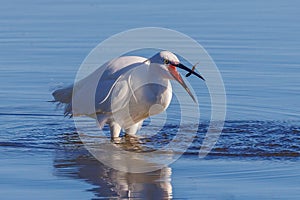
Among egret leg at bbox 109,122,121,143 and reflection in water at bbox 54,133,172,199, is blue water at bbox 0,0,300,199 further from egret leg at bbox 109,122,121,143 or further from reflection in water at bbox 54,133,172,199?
egret leg at bbox 109,122,121,143

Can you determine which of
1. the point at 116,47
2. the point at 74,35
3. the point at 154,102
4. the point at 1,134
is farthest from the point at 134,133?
the point at 74,35

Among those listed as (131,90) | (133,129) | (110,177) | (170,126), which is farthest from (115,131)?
(110,177)

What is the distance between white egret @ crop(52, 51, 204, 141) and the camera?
9.46 metres

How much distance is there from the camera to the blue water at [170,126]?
307 inches

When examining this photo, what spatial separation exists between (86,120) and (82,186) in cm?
294

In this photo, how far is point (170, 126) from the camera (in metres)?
10.3

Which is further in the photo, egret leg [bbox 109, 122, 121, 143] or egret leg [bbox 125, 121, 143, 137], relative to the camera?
egret leg [bbox 125, 121, 143, 137]

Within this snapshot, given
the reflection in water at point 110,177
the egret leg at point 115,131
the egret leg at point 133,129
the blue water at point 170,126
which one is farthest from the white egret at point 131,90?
the reflection in water at point 110,177

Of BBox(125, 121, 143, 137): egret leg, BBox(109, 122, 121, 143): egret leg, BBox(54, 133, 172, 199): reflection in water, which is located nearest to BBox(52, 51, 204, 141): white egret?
BBox(109, 122, 121, 143): egret leg

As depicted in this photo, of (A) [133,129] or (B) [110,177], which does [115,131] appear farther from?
(B) [110,177]

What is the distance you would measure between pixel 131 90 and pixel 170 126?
971mm

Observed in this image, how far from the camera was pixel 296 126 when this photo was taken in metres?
9.95

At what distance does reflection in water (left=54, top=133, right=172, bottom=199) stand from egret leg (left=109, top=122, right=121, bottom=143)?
1.97 feet

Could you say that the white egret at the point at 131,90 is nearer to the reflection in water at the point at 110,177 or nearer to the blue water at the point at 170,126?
the blue water at the point at 170,126
